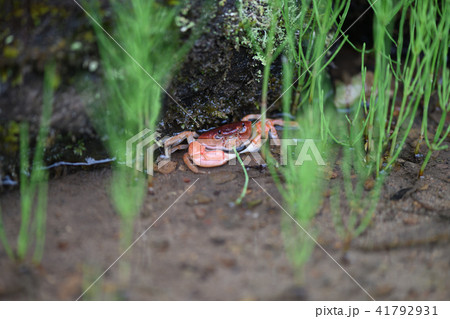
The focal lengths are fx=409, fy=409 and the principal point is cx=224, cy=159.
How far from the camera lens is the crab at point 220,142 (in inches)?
92.0

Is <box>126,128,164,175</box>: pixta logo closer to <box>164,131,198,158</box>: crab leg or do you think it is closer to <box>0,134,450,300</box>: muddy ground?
<box>164,131,198,158</box>: crab leg

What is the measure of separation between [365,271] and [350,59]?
5.84 feet

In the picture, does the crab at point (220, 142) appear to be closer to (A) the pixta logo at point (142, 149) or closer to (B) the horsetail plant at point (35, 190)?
(A) the pixta logo at point (142, 149)

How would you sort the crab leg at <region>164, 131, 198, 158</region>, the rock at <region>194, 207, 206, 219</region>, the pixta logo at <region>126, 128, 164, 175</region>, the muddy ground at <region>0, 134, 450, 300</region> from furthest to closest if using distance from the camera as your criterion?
the crab leg at <region>164, 131, 198, 158</region>
the pixta logo at <region>126, 128, 164, 175</region>
the rock at <region>194, 207, 206, 219</region>
the muddy ground at <region>0, 134, 450, 300</region>

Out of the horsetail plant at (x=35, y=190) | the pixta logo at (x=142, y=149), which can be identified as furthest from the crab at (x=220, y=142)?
Answer: the horsetail plant at (x=35, y=190)

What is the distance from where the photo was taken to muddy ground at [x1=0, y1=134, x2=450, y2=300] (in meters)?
1.59

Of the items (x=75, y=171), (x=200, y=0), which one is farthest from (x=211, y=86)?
(x=75, y=171)

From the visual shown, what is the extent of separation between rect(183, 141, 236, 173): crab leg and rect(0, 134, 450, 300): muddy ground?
225 millimetres

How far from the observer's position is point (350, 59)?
2.96m

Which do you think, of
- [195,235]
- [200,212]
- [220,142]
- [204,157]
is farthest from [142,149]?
[195,235]

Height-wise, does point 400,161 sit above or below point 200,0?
below

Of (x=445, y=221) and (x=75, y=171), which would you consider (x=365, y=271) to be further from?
(x=75, y=171)

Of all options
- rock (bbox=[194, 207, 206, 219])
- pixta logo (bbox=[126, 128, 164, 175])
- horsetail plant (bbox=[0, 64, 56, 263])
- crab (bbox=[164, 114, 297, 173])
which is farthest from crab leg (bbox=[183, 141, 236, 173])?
horsetail plant (bbox=[0, 64, 56, 263])

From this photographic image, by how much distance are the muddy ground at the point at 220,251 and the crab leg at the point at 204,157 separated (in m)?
0.22
